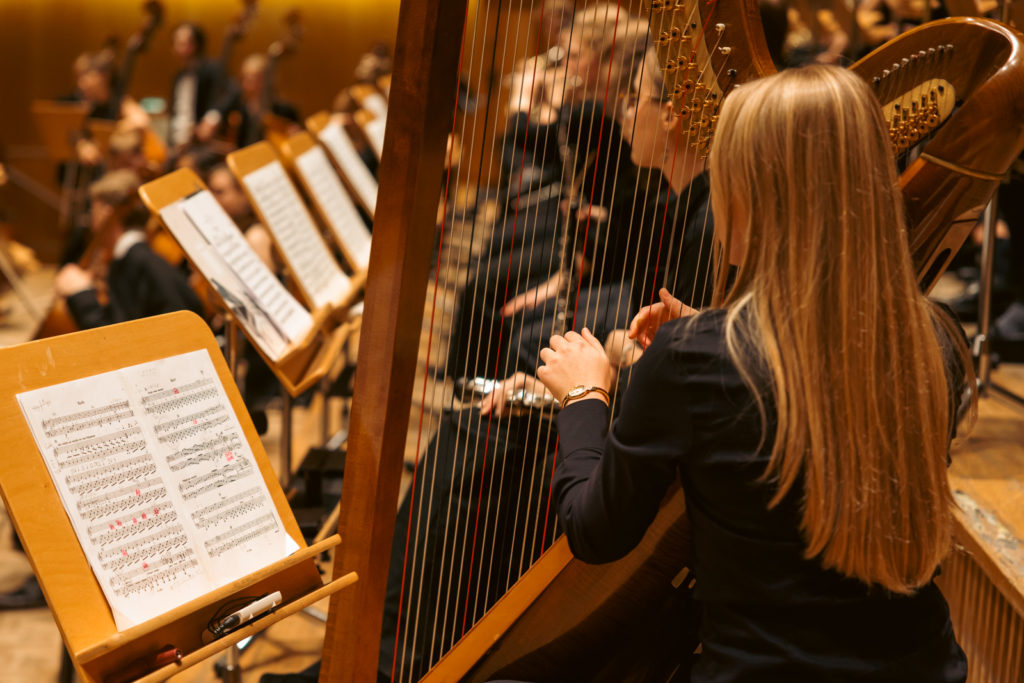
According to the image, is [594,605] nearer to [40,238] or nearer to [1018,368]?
[1018,368]

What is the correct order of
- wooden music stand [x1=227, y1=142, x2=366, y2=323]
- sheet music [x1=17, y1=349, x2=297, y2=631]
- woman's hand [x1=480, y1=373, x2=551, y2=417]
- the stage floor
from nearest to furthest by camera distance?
sheet music [x1=17, y1=349, x2=297, y2=631]
woman's hand [x1=480, y1=373, x2=551, y2=417]
the stage floor
wooden music stand [x1=227, y1=142, x2=366, y2=323]

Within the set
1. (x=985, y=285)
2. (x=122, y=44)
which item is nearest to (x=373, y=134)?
(x=985, y=285)

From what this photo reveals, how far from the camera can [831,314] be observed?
3.07ft

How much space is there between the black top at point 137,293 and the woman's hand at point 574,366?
1.88 meters

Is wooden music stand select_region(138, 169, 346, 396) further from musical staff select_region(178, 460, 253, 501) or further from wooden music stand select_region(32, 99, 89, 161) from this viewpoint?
wooden music stand select_region(32, 99, 89, 161)

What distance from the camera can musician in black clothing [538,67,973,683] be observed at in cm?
93

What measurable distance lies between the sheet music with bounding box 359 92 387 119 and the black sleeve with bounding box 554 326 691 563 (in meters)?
4.23

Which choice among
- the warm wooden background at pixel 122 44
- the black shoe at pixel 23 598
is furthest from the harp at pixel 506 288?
the warm wooden background at pixel 122 44

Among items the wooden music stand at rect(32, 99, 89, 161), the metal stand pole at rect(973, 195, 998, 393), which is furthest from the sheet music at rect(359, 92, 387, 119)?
the metal stand pole at rect(973, 195, 998, 393)

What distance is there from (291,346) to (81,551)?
1113 millimetres

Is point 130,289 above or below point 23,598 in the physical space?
above

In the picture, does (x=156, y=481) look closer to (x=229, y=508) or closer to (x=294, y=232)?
(x=229, y=508)

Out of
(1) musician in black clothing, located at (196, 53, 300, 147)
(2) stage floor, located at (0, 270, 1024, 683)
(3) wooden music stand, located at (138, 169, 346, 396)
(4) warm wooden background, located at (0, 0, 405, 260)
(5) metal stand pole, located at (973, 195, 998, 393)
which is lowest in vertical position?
(2) stage floor, located at (0, 270, 1024, 683)

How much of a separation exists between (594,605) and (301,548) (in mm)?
418
